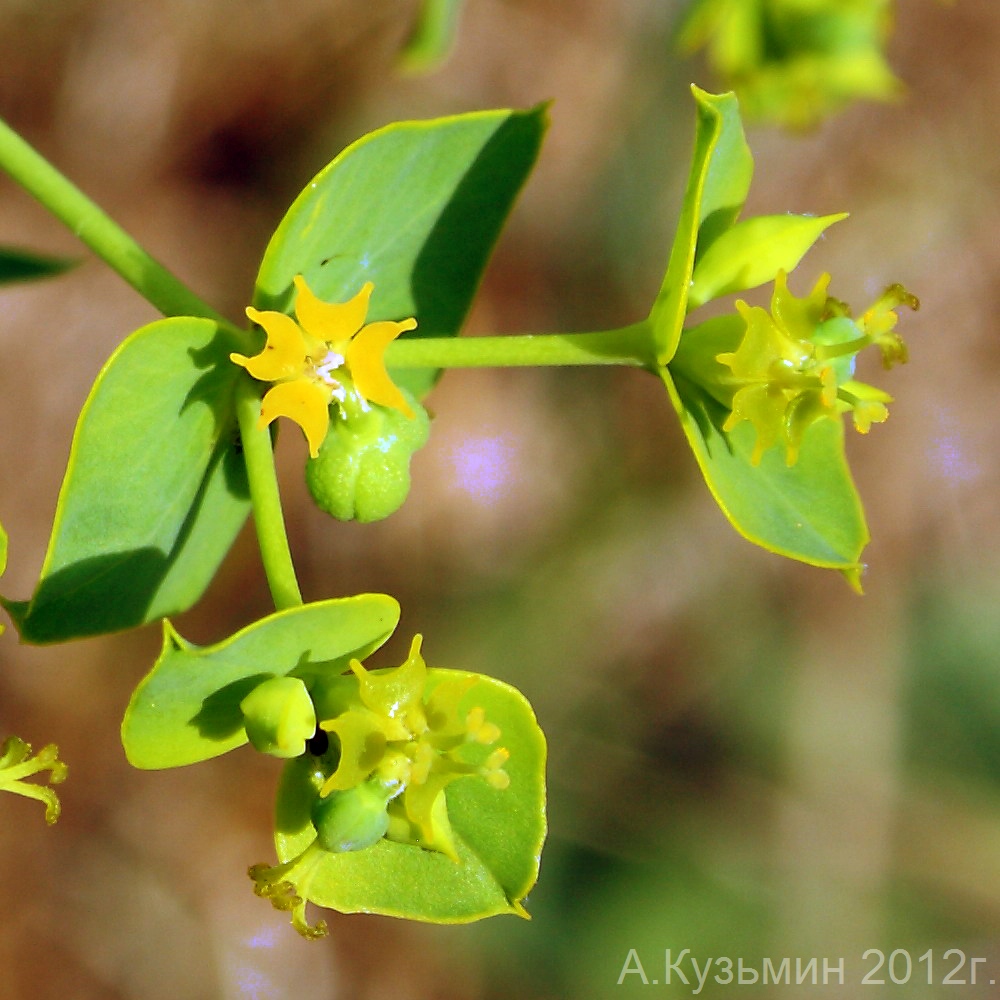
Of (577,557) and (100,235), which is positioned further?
(577,557)

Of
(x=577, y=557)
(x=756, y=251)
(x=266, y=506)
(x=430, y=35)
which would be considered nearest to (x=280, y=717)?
(x=266, y=506)

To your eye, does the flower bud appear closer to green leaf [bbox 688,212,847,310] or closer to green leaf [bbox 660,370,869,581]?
green leaf [bbox 660,370,869,581]

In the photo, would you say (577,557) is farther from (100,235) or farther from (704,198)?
(100,235)

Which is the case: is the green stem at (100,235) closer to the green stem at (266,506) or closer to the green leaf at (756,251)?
the green stem at (266,506)

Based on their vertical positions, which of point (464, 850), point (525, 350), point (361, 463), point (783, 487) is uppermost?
Answer: point (525, 350)

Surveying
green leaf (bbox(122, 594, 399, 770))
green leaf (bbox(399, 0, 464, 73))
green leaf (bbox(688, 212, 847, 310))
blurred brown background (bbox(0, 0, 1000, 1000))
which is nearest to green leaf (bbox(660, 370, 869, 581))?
green leaf (bbox(688, 212, 847, 310))

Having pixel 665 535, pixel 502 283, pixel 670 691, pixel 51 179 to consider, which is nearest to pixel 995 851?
pixel 670 691
